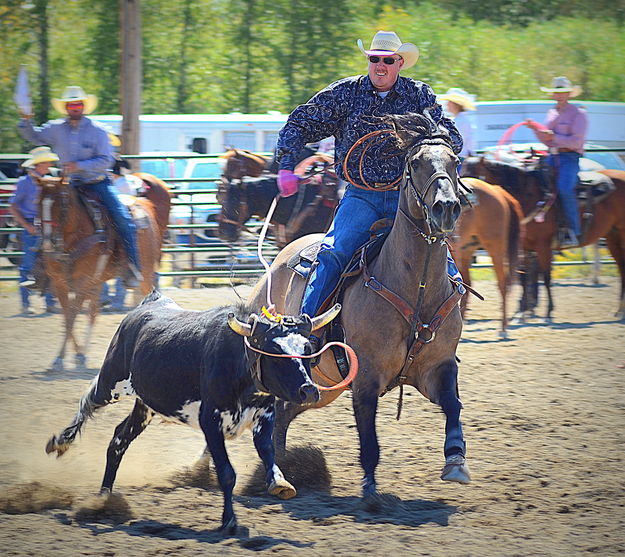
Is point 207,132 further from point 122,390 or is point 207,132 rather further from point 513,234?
point 122,390

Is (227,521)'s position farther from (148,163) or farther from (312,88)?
(312,88)

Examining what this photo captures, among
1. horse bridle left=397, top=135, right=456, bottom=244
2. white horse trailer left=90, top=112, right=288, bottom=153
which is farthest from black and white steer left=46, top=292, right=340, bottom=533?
white horse trailer left=90, top=112, right=288, bottom=153

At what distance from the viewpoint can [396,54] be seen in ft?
16.8

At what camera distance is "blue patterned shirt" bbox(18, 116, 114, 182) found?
859 centimetres

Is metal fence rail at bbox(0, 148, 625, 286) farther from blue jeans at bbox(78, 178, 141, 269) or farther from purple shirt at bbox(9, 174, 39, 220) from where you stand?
blue jeans at bbox(78, 178, 141, 269)

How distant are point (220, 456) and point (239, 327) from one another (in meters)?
0.65

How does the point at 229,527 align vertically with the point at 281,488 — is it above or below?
below

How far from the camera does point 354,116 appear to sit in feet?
16.9

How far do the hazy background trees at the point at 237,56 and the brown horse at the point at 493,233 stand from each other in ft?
39.7

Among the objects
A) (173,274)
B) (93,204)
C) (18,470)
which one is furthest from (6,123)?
(18,470)

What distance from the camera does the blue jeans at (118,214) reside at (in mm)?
8766

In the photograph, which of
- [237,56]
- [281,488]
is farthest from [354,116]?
[237,56]

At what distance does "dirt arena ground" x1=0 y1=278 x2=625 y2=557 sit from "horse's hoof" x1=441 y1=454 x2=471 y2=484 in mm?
190

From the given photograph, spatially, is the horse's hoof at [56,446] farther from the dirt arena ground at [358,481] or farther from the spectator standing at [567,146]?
the spectator standing at [567,146]
